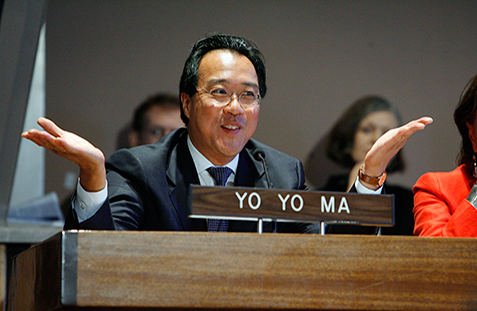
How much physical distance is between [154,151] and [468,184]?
0.91m

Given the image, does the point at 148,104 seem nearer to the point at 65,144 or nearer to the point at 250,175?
the point at 250,175

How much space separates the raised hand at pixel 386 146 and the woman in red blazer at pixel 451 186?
375 millimetres

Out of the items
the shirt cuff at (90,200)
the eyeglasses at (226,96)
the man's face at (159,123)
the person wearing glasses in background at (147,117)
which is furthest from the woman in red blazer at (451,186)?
the person wearing glasses in background at (147,117)

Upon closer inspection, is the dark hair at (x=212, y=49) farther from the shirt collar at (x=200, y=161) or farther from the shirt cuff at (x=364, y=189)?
the shirt cuff at (x=364, y=189)

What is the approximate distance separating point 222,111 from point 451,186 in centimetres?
71

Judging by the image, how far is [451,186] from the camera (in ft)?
5.56

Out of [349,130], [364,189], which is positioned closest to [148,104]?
[349,130]

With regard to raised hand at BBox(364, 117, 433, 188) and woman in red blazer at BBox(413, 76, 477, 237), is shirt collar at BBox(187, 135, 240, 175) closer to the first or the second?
raised hand at BBox(364, 117, 433, 188)

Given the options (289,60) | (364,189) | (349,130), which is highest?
(289,60)

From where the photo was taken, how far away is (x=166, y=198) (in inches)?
56.6

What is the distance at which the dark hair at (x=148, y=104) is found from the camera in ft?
11.2

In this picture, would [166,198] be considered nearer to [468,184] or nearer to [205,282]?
[205,282]

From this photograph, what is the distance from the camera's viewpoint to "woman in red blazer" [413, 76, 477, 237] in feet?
5.33

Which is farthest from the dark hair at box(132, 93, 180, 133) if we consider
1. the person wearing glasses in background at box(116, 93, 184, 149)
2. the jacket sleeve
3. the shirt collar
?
the jacket sleeve
